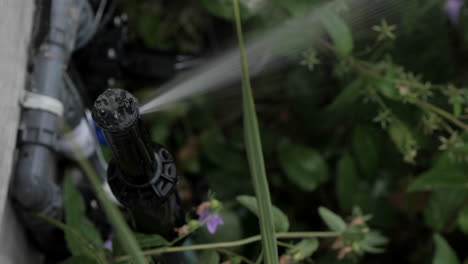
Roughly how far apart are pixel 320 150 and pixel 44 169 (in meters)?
0.56

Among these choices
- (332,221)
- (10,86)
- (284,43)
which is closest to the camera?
(10,86)

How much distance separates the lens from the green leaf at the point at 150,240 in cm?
47

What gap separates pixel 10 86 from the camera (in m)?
0.46

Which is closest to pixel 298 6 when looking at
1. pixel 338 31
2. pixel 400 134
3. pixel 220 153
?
pixel 338 31

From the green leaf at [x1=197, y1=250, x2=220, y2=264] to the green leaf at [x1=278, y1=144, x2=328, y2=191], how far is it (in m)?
0.35

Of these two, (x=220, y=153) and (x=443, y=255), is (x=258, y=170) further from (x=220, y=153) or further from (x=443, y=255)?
(x=220, y=153)

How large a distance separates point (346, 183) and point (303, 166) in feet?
0.25

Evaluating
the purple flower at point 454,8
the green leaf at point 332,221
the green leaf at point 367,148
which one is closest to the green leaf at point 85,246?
the green leaf at point 332,221

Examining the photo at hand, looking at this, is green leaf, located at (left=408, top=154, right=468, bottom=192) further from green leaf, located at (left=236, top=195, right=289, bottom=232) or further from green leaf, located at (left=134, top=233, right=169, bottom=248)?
green leaf, located at (left=134, top=233, right=169, bottom=248)

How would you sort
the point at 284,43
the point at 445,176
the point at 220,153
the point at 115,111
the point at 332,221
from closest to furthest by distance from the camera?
1. the point at 115,111
2. the point at 332,221
3. the point at 445,176
4. the point at 284,43
5. the point at 220,153

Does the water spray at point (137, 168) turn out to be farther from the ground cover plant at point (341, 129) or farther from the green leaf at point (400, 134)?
the green leaf at point (400, 134)

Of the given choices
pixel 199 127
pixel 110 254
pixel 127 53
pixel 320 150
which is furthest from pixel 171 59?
pixel 110 254

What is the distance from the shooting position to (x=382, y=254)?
2.95ft

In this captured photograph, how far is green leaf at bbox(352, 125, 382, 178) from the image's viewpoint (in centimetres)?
84
